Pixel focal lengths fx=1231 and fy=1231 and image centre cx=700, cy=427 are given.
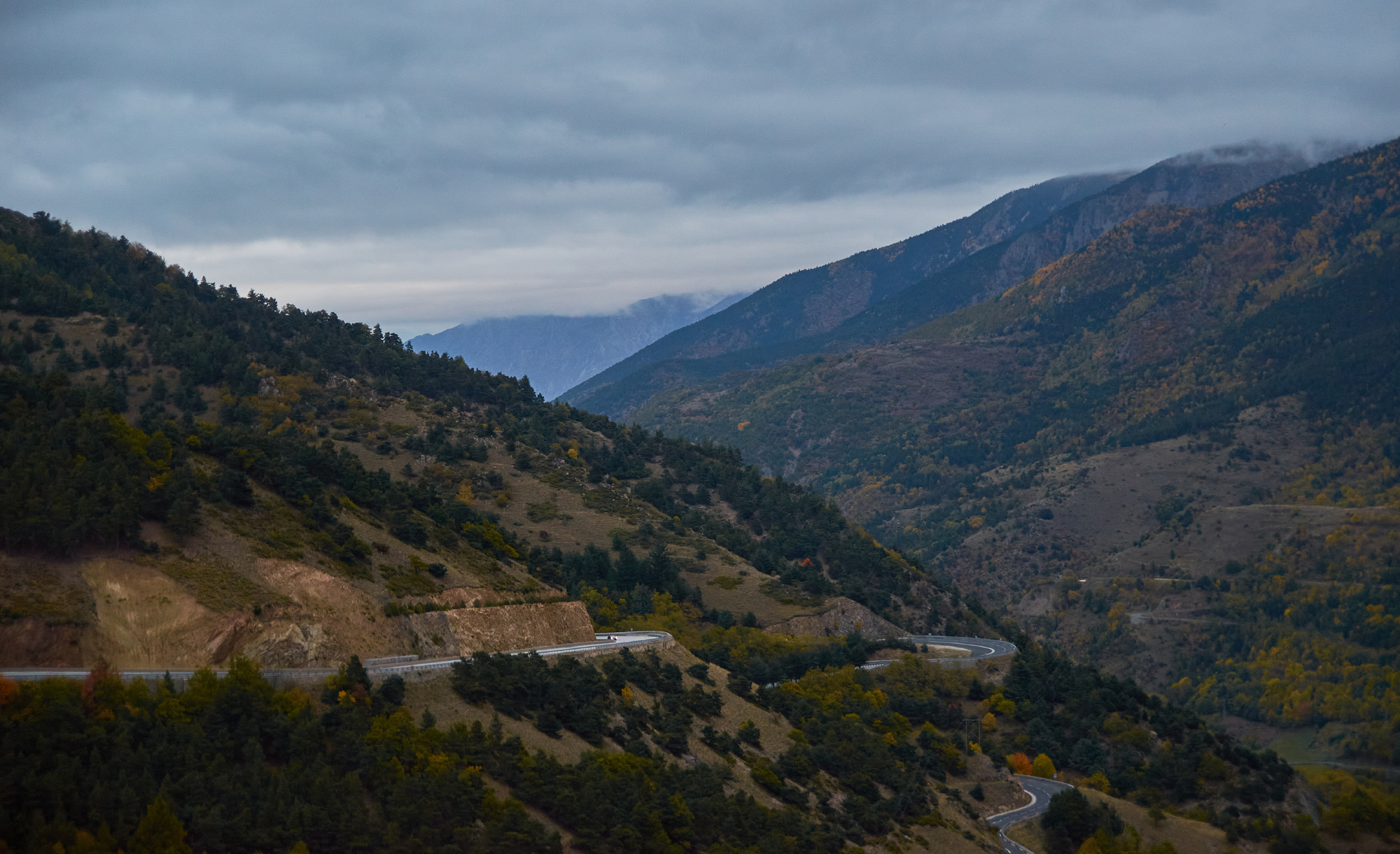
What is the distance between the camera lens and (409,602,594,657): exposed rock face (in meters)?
62.4

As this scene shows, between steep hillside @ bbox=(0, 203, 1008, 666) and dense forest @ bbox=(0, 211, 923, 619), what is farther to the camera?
dense forest @ bbox=(0, 211, 923, 619)

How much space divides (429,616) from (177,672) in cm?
1593

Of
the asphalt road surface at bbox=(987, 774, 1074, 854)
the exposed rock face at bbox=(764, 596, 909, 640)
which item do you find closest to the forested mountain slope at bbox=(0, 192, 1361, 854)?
the asphalt road surface at bbox=(987, 774, 1074, 854)

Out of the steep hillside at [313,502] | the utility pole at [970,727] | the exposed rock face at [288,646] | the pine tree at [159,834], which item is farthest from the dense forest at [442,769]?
the utility pole at [970,727]

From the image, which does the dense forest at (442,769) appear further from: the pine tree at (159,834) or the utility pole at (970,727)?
the utility pole at (970,727)

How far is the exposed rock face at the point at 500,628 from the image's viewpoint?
62381mm

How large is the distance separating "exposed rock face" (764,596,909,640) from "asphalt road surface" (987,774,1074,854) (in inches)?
1088

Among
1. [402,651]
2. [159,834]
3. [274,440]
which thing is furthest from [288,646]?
[274,440]

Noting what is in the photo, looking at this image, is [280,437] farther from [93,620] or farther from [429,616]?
[93,620]

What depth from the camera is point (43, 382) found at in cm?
6675

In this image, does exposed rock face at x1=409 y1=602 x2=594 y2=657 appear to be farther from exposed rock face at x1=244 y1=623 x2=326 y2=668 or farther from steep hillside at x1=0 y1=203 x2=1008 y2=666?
exposed rock face at x1=244 y1=623 x2=326 y2=668

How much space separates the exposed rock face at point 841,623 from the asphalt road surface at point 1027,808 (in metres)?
27.6

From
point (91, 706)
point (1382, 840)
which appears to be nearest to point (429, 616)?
point (91, 706)

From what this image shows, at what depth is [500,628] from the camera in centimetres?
6788
